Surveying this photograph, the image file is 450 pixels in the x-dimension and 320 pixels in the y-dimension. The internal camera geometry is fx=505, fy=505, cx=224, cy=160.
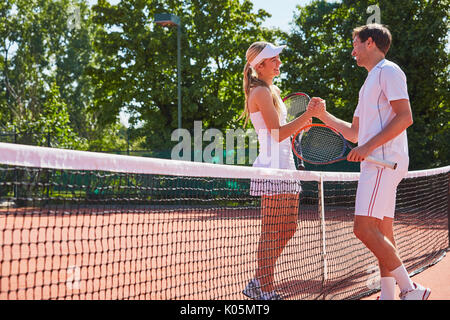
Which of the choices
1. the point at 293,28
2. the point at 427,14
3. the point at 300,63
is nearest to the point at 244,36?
the point at 293,28

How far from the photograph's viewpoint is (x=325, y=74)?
19375 millimetres

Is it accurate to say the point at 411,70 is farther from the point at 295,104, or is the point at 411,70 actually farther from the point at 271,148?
the point at 271,148

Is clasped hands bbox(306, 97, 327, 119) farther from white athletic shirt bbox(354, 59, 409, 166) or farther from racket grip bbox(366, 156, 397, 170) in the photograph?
racket grip bbox(366, 156, 397, 170)

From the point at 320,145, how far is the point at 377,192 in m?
1.18

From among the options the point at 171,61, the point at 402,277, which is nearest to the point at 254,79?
the point at 402,277

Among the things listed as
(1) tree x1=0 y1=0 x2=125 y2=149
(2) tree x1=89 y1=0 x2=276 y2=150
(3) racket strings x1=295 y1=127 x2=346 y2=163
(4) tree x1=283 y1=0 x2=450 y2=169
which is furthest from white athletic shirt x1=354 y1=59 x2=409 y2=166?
(1) tree x1=0 y1=0 x2=125 y2=149

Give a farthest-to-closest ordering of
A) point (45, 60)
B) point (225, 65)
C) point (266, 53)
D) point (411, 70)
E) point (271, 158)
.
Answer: point (45, 60) < point (225, 65) < point (411, 70) < point (271, 158) < point (266, 53)

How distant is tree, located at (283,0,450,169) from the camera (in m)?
15.9

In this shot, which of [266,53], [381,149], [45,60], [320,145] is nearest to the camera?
[381,149]

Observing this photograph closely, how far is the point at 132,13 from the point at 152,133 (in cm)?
563

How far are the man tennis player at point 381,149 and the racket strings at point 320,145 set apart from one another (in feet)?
2.68

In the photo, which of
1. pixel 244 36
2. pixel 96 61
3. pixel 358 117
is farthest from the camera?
pixel 96 61

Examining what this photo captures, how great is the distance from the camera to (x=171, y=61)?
22422mm
